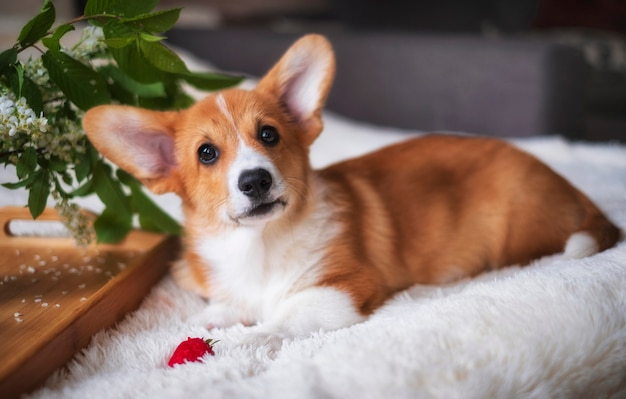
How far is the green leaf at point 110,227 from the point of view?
5.32 feet

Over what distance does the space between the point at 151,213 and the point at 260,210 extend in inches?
17.5

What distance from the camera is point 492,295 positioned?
3.97ft

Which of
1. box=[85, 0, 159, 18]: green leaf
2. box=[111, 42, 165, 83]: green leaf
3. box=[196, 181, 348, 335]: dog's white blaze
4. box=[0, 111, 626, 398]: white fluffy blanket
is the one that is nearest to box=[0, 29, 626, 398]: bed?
box=[0, 111, 626, 398]: white fluffy blanket

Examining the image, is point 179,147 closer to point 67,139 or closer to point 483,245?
point 67,139

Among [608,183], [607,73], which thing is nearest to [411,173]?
[608,183]

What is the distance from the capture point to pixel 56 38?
1.25 meters

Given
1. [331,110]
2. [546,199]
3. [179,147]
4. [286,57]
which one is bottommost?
[331,110]

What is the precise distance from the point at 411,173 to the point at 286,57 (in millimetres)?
505

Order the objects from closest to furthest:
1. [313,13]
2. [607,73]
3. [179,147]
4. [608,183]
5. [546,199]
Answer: [179,147] → [546,199] → [608,183] → [607,73] → [313,13]

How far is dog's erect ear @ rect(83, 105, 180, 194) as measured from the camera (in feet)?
4.48

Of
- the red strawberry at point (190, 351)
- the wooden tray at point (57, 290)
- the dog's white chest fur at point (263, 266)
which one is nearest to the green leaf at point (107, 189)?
the wooden tray at point (57, 290)

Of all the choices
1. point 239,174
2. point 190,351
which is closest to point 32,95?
point 239,174

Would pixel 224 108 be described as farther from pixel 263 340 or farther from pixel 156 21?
pixel 263 340

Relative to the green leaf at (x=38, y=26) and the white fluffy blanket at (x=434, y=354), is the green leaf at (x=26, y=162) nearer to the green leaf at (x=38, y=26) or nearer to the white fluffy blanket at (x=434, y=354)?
the green leaf at (x=38, y=26)
